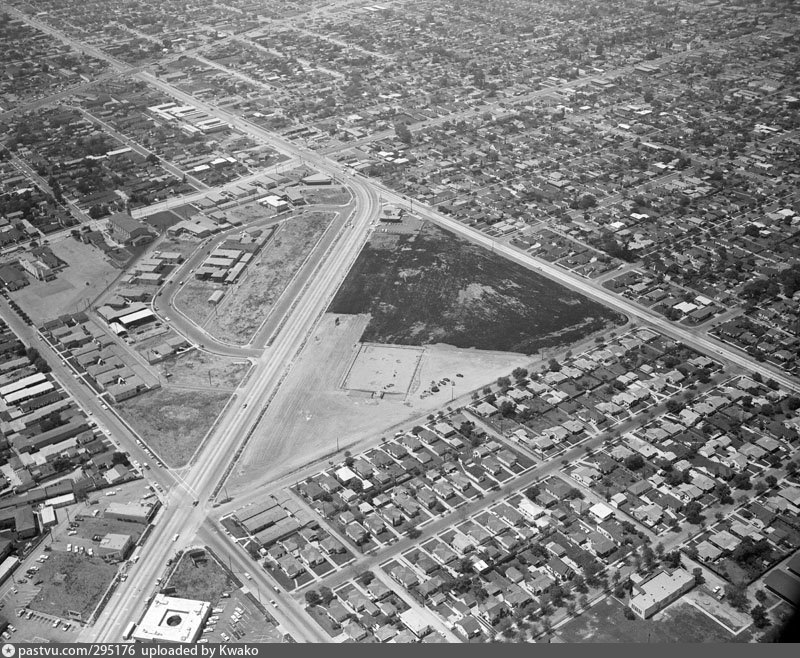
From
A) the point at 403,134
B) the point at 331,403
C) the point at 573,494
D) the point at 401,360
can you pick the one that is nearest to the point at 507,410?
the point at 573,494

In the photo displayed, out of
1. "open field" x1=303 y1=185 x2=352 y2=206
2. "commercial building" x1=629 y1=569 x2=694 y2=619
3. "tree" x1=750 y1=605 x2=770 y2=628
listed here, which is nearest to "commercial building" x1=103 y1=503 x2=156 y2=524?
"commercial building" x1=629 y1=569 x2=694 y2=619

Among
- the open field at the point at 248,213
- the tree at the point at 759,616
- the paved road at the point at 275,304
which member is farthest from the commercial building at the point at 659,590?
the open field at the point at 248,213

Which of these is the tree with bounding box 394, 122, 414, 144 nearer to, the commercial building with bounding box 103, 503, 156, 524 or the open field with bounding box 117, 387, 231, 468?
the open field with bounding box 117, 387, 231, 468

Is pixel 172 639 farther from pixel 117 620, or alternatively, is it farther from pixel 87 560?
pixel 87 560

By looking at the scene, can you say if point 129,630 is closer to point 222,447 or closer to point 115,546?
point 115,546

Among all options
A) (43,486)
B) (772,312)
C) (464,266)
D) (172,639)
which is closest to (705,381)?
(772,312)

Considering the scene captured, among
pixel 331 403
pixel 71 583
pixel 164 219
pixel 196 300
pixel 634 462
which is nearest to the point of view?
pixel 71 583
